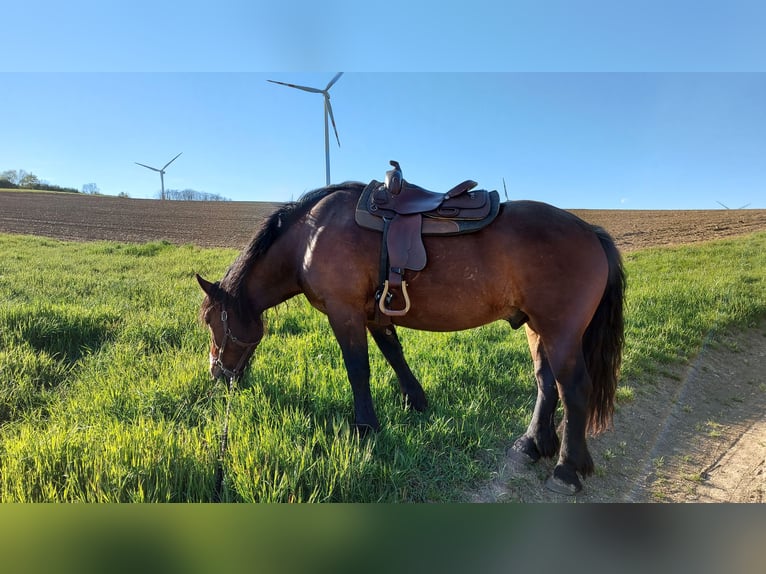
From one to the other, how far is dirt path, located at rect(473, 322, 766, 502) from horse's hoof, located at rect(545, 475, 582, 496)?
35 millimetres

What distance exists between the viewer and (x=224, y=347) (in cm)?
264

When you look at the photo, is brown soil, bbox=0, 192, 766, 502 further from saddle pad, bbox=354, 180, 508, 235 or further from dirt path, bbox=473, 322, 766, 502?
saddle pad, bbox=354, 180, 508, 235

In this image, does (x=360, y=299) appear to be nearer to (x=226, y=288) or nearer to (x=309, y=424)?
(x=309, y=424)

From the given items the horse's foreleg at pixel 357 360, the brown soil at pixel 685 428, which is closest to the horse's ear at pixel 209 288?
the brown soil at pixel 685 428

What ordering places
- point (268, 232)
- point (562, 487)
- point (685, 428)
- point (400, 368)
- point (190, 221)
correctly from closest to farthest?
point (562, 487), point (268, 232), point (685, 428), point (400, 368), point (190, 221)

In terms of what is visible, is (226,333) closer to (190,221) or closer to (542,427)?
(542,427)

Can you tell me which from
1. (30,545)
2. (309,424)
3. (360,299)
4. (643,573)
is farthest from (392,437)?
(30,545)

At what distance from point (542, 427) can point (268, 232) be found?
2493 millimetres

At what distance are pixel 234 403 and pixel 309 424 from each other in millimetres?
619

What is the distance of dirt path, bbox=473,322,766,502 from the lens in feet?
6.83

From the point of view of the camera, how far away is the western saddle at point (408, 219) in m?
2.13

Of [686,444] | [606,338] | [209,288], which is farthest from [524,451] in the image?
[209,288]

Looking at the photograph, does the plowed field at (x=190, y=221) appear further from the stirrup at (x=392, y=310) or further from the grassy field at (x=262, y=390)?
the stirrup at (x=392, y=310)

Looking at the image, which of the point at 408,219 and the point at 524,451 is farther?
the point at 524,451
